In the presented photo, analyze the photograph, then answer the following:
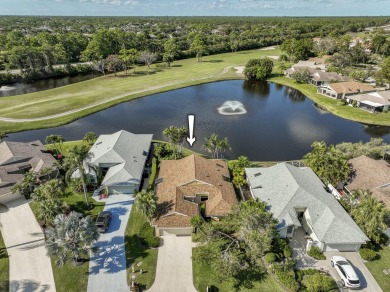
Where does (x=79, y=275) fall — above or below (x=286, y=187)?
below

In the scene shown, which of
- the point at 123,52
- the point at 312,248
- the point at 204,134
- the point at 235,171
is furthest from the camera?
the point at 123,52

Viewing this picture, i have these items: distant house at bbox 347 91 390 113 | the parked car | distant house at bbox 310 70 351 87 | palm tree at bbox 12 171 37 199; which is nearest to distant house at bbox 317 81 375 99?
distant house at bbox 347 91 390 113

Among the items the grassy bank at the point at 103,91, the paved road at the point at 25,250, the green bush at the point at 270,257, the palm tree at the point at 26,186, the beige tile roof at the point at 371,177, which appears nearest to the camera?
the paved road at the point at 25,250

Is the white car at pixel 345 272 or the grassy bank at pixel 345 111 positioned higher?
the white car at pixel 345 272

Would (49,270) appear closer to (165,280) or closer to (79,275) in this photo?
(79,275)

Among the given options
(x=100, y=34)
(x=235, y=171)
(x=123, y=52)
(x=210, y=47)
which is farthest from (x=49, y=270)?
(x=210, y=47)

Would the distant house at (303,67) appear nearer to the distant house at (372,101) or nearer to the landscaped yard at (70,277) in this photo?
the distant house at (372,101)

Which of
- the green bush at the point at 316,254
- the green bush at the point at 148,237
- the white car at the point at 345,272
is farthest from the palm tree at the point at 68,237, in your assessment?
the white car at the point at 345,272
